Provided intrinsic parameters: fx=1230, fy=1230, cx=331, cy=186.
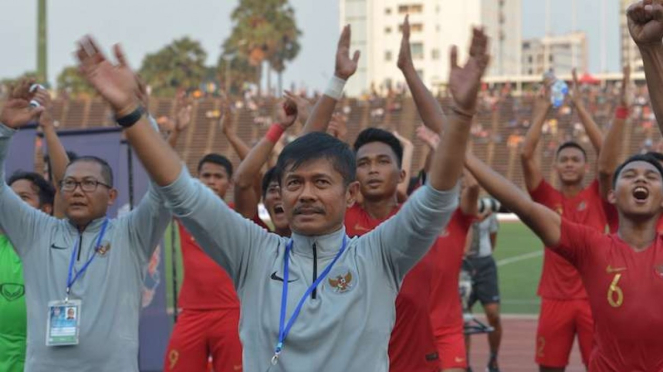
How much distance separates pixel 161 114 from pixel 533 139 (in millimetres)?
47535

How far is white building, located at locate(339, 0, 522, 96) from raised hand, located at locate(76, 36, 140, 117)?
291ft

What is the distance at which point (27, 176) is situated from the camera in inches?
305

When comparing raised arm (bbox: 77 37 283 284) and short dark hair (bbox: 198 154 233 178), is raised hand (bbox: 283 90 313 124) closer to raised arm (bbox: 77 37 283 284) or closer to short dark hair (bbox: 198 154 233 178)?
short dark hair (bbox: 198 154 233 178)

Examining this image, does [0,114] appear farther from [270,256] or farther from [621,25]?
[621,25]

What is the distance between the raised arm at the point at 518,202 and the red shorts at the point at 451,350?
2525mm

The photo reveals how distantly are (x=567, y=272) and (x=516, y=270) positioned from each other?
1635 centimetres

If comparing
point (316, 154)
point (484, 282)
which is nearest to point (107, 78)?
point (316, 154)

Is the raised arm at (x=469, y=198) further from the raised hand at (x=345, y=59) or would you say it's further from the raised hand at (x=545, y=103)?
the raised hand at (x=345, y=59)

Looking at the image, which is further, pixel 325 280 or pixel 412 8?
pixel 412 8

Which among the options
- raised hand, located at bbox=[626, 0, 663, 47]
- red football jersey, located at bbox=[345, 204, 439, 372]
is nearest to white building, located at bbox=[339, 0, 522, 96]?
red football jersey, located at bbox=[345, 204, 439, 372]

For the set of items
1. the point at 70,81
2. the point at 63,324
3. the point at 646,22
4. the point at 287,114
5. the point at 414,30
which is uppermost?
the point at 414,30

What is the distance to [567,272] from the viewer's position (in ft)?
31.6

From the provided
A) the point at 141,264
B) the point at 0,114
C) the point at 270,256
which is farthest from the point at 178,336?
the point at 270,256

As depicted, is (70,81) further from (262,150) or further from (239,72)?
(262,150)
